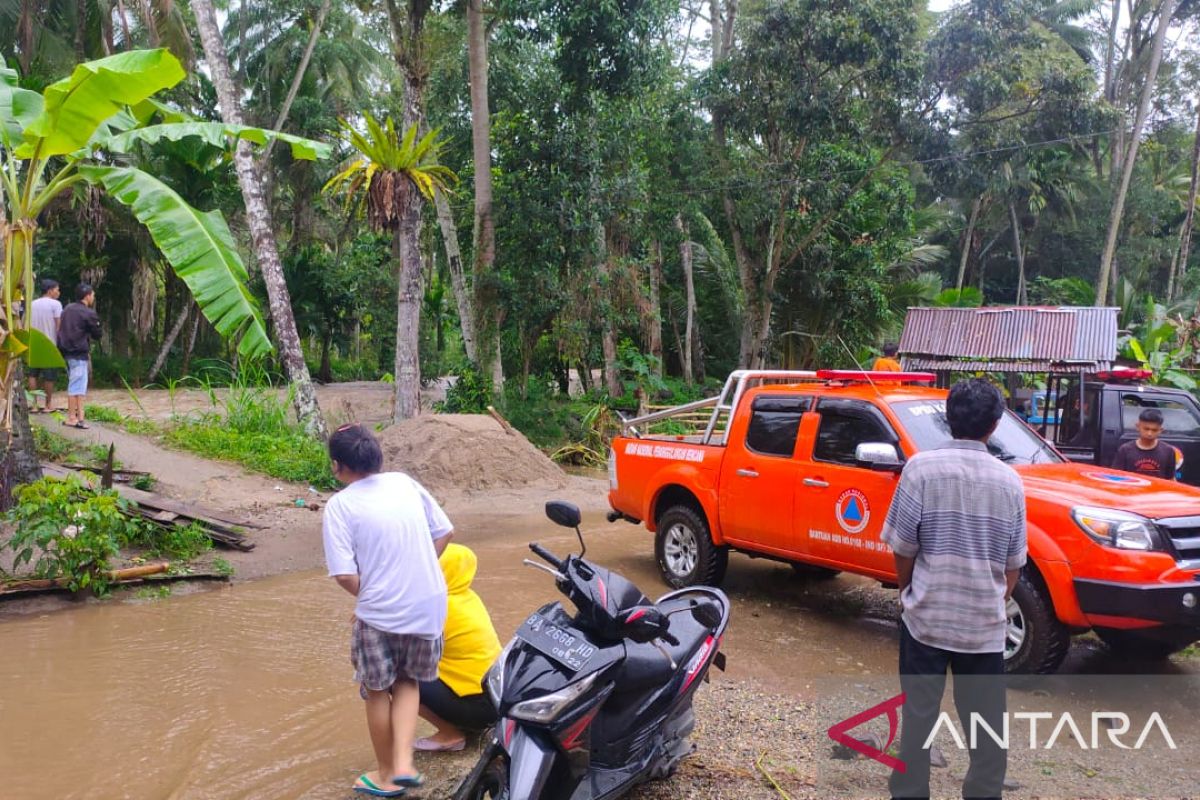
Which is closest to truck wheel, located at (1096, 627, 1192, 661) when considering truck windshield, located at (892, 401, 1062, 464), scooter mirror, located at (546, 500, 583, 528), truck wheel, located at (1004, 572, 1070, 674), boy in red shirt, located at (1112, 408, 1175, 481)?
truck wheel, located at (1004, 572, 1070, 674)

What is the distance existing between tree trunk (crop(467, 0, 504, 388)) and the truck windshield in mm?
11019

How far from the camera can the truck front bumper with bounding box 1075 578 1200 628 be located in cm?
483

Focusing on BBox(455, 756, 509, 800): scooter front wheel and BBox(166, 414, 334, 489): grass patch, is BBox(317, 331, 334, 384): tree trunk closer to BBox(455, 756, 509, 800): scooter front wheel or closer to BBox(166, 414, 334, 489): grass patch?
BBox(166, 414, 334, 489): grass patch

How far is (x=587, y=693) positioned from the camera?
3.35 metres

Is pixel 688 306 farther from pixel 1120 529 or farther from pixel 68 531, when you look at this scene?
pixel 1120 529

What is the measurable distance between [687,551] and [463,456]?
5.90m

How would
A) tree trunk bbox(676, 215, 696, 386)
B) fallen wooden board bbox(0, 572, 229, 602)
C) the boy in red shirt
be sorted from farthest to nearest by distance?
tree trunk bbox(676, 215, 696, 386) → the boy in red shirt → fallen wooden board bbox(0, 572, 229, 602)

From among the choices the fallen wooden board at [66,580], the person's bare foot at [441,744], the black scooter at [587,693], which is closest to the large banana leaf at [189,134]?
the fallen wooden board at [66,580]

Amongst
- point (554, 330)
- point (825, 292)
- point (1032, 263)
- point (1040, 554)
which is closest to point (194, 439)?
point (554, 330)

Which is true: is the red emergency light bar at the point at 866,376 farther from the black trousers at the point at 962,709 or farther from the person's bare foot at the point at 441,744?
the person's bare foot at the point at 441,744

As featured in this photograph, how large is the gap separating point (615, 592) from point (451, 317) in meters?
26.2

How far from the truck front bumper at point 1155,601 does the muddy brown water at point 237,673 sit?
1.56 meters

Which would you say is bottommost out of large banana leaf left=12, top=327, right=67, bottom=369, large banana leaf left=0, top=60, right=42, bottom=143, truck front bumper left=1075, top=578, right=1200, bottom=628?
truck front bumper left=1075, top=578, right=1200, bottom=628

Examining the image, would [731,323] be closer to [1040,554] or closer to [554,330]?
[554,330]
